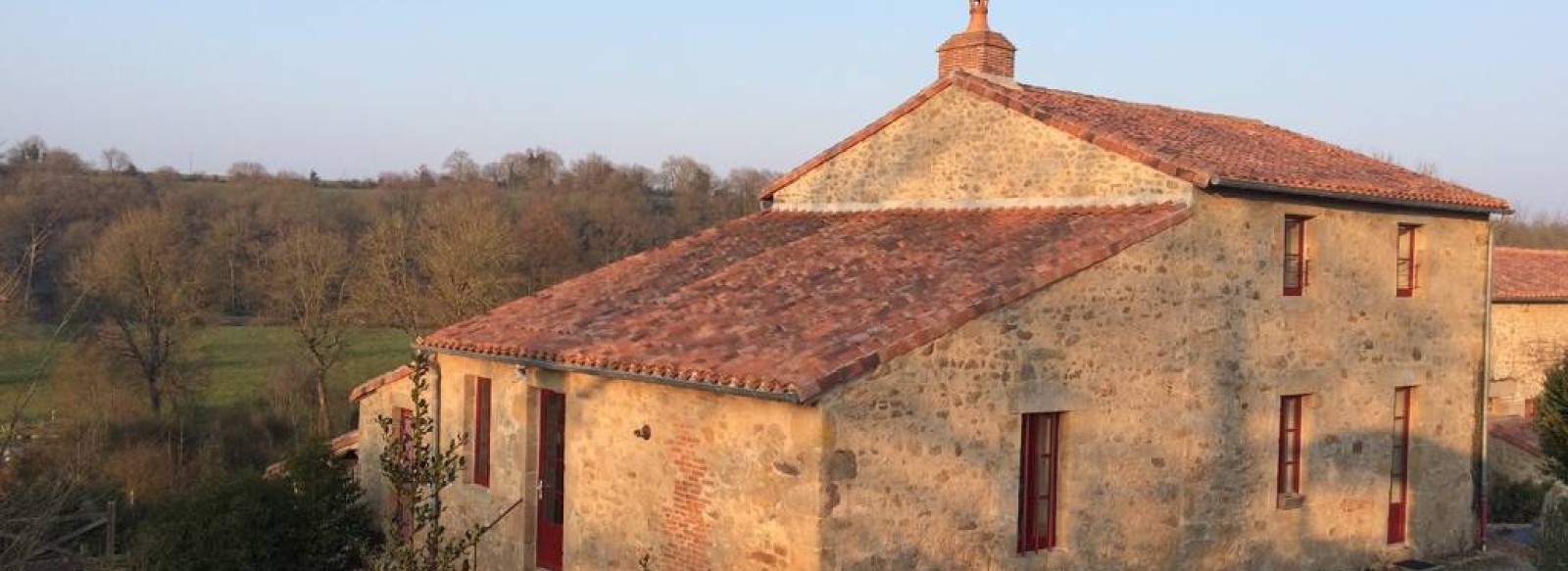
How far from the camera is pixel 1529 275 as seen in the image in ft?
80.7

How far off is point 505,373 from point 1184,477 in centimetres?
704

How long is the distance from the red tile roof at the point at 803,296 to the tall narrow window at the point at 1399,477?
15.9ft

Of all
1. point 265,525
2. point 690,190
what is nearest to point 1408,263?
point 265,525

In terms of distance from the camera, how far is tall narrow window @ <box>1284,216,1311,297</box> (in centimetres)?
1194

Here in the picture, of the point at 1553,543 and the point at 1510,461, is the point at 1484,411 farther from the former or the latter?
the point at 1510,461

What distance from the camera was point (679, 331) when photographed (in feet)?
34.0

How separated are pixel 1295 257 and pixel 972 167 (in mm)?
3618

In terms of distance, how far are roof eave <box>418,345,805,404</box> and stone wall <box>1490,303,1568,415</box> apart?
20.9 m

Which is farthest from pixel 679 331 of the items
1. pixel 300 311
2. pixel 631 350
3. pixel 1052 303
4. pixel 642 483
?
pixel 300 311

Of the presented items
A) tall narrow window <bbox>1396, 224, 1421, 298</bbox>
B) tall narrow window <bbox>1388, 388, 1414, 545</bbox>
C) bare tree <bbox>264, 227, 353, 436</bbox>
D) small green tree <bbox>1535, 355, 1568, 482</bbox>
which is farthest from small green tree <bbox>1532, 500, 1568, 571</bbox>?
bare tree <bbox>264, 227, 353, 436</bbox>

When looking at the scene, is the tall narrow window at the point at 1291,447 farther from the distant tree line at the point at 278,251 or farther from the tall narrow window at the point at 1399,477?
the distant tree line at the point at 278,251

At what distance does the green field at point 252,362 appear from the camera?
78.9ft

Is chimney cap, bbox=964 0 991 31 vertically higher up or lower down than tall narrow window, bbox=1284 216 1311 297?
higher up

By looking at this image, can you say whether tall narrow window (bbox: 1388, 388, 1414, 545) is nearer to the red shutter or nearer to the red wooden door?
the red shutter
